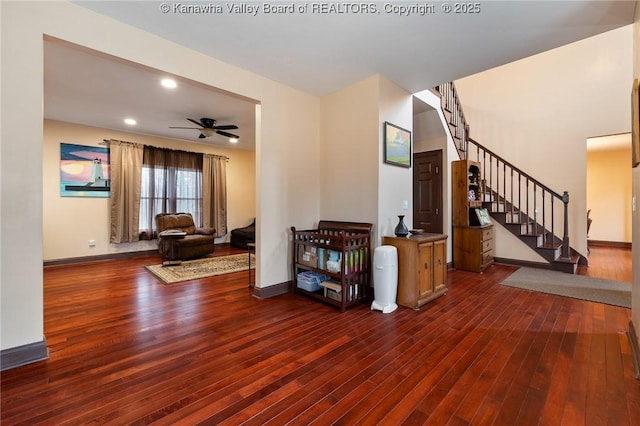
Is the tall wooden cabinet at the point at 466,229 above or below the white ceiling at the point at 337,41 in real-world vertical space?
below

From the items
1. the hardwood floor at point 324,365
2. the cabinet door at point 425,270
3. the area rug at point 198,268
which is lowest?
the hardwood floor at point 324,365

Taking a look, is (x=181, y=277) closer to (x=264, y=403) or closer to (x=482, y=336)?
(x=264, y=403)

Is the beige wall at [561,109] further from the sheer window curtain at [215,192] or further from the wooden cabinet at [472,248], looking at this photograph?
the sheer window curtain at [215,192]

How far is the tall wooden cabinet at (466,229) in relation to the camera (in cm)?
466

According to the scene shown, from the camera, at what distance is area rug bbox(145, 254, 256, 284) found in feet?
14.3

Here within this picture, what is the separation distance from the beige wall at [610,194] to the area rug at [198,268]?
363 inches

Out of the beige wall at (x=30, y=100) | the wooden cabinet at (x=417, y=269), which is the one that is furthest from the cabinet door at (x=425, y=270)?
the beige wall at (x=30, y=100)

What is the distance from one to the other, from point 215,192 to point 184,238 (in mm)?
1915

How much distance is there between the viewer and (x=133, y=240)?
235 inches

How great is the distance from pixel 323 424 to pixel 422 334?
1.36 m

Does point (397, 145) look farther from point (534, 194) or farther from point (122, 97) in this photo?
point (122, 97)

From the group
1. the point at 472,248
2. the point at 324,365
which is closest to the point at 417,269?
the point at 324,365

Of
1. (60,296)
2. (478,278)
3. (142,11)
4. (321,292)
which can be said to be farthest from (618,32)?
(60,296)

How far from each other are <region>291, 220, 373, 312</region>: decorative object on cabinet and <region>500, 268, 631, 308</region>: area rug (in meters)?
2.36
